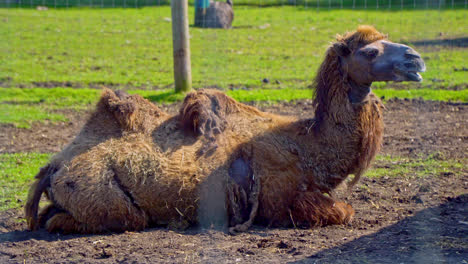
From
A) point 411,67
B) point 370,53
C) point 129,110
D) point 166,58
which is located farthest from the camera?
point 166,58

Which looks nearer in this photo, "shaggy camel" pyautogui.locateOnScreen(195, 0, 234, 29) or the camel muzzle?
the camel muzzle

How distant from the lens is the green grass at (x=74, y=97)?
11078 mm

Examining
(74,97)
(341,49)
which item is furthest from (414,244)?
(74,97)

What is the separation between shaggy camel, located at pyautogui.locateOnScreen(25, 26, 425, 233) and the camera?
5.74 metres

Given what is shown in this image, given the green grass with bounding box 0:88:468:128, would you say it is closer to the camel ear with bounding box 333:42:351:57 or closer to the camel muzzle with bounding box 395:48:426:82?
the camel ear with bounding box 333:42:351:57

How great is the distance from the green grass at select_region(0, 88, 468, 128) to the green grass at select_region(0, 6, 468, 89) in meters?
0.79

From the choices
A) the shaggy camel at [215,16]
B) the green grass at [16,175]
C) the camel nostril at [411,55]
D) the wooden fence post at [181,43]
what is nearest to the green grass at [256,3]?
the shaggy camel at [215,16]

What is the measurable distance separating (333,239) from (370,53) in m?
1.78

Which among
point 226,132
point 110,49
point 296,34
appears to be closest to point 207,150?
point 226,132

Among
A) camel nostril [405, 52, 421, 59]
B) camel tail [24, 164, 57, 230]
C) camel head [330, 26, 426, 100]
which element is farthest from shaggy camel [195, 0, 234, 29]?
camel nostril [405, 52, 421, 59]

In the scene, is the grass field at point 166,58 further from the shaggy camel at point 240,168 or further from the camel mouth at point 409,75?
the camel mouth at point 409,75

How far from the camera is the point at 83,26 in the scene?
20.2m

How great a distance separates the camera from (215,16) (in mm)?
19922

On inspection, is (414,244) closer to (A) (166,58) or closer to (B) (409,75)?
(B) (409,75)
